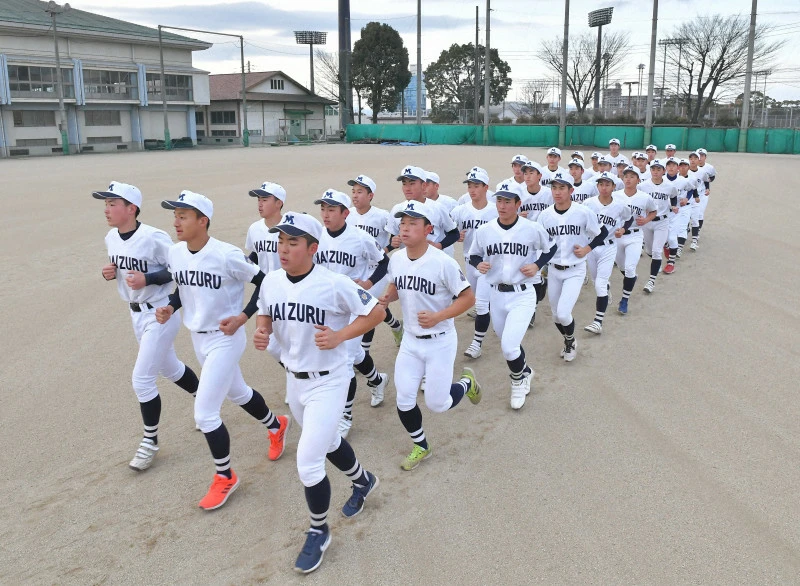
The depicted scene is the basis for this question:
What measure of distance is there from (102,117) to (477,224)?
50.6 meters

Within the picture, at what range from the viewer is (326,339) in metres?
4.12

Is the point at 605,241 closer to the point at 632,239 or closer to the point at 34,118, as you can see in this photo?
the point at 632,239

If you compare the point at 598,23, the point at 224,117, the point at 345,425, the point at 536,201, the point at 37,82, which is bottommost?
the point at 345,425

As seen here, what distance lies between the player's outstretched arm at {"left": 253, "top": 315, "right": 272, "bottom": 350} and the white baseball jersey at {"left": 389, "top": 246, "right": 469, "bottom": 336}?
142 cm

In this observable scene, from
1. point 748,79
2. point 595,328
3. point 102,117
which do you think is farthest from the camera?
point 102,117

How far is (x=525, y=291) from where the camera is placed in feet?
23.0

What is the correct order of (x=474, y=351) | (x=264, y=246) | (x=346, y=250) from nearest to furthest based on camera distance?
(x=346, y=250) < (x=264, y=246) < (x=474, y=351)

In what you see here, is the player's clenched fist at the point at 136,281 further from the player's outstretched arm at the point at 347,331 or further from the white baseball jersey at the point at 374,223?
the white baseball jersey at the point at 374,223

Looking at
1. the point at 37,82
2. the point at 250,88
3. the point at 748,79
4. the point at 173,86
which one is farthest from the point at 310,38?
the point at 748,79

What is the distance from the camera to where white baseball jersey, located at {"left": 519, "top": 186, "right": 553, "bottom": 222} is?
400 inches

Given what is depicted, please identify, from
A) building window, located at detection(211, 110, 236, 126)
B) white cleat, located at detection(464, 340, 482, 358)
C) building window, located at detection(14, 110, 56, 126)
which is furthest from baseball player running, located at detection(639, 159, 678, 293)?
building window, located at detection(211, 110, 236, 126)

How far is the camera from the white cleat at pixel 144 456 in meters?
5.59

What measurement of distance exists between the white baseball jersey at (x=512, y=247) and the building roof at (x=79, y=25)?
163 ft

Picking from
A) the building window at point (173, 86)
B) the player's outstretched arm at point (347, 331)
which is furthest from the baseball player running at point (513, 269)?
the building window at point (173, 86)
